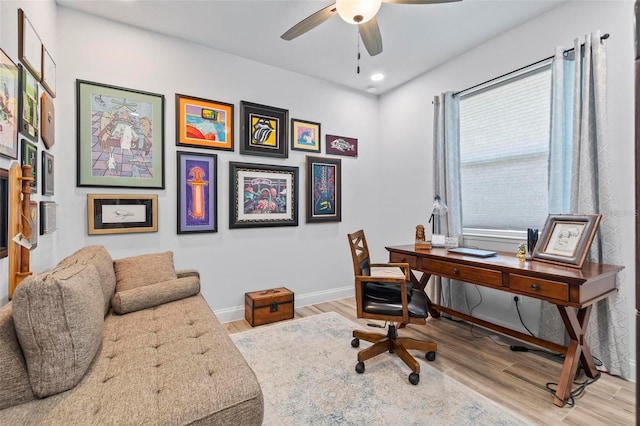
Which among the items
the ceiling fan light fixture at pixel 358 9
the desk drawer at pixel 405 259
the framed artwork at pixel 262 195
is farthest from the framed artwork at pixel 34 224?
the desk drawer at pixel 405 259

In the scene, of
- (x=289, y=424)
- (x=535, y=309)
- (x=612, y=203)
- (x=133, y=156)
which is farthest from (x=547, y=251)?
(x=133, y=156)

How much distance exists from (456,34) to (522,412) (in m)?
2.96

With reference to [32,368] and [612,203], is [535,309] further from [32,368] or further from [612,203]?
[32,368]

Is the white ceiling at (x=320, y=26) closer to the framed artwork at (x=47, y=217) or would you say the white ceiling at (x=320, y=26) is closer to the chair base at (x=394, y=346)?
the framed artwork at (x=47, y=217)

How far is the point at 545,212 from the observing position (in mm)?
2463

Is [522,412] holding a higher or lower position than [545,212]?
lower

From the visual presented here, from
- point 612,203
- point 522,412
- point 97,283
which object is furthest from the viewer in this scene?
point 612,203

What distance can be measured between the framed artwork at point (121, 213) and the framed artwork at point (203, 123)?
65 centimetres

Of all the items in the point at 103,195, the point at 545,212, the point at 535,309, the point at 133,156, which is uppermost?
the point at 133,156

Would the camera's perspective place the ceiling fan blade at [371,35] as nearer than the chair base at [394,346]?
Yes

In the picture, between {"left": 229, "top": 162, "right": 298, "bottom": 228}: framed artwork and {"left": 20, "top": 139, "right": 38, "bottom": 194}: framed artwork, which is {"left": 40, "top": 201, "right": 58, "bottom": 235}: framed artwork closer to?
{"left": 20, "top": 139, "right": 38, "bottom": 194}: framed artwork

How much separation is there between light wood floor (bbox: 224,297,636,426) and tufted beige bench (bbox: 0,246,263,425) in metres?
1.28

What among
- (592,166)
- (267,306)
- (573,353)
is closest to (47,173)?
(267,306)

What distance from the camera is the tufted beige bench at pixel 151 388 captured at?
0.96m
